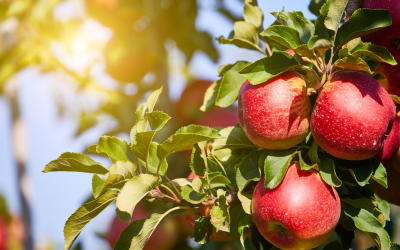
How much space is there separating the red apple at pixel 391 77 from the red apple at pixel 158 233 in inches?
46.8

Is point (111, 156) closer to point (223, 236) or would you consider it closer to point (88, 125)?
point (223, 236)

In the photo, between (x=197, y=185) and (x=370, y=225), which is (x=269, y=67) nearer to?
(x=197, y=185)

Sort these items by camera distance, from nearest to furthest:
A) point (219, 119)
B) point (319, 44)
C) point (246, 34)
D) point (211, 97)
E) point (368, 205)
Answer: point (319, 44) → point (368, 205) → point (246, 34) → point (211, 97) → point (219, 119)

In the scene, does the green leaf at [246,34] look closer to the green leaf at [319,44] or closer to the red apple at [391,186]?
the green leaf at [319,44]

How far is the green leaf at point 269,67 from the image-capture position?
69 centimetres

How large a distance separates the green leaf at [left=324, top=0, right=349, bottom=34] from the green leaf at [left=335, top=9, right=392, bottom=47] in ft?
0.08

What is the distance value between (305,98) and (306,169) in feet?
0.49

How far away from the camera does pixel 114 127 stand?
184cm

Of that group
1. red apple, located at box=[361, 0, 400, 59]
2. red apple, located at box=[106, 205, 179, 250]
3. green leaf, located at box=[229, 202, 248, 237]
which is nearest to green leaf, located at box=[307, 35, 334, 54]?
red apple, located at box=[361, 0, 400, 59]

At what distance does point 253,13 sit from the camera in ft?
3.07

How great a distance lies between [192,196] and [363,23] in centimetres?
50

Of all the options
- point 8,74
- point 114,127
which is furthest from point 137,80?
point 8,74

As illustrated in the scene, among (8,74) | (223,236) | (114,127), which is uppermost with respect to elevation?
(8,74)

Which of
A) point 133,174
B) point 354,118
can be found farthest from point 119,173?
point 354,118
